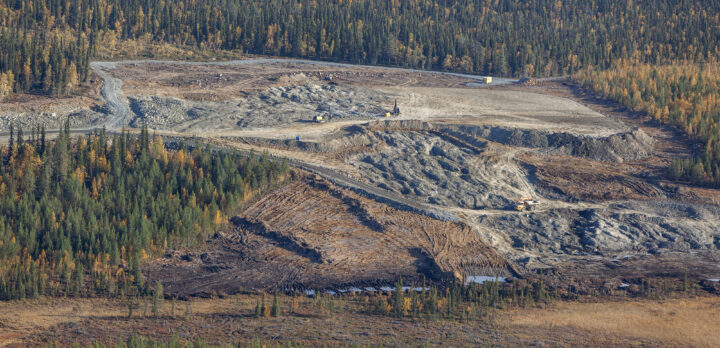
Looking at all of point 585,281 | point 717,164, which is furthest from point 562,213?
point 717,164

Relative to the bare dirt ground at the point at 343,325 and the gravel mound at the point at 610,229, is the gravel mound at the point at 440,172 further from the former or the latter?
the bare dirt ground at the point at 343,325

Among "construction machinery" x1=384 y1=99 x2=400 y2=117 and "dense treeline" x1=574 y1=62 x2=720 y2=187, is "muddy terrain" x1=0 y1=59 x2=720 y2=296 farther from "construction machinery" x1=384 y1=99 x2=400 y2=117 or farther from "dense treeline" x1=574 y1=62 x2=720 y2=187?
"dense treeline" x1=574 y1=62 x2=720 y2=187

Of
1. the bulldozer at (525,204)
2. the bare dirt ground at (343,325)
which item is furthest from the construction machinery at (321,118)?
the bare dirt ground at (343,325)

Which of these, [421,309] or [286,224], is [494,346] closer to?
[421,309]

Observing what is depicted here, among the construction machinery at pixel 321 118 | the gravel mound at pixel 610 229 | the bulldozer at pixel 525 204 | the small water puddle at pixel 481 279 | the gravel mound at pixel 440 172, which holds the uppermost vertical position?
the construction machinery at pixel 321 118

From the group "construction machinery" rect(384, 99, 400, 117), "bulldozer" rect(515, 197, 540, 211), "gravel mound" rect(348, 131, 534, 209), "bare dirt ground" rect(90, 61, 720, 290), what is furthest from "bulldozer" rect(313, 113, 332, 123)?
"bulldozer" rect(515, 197, 540, 211)
